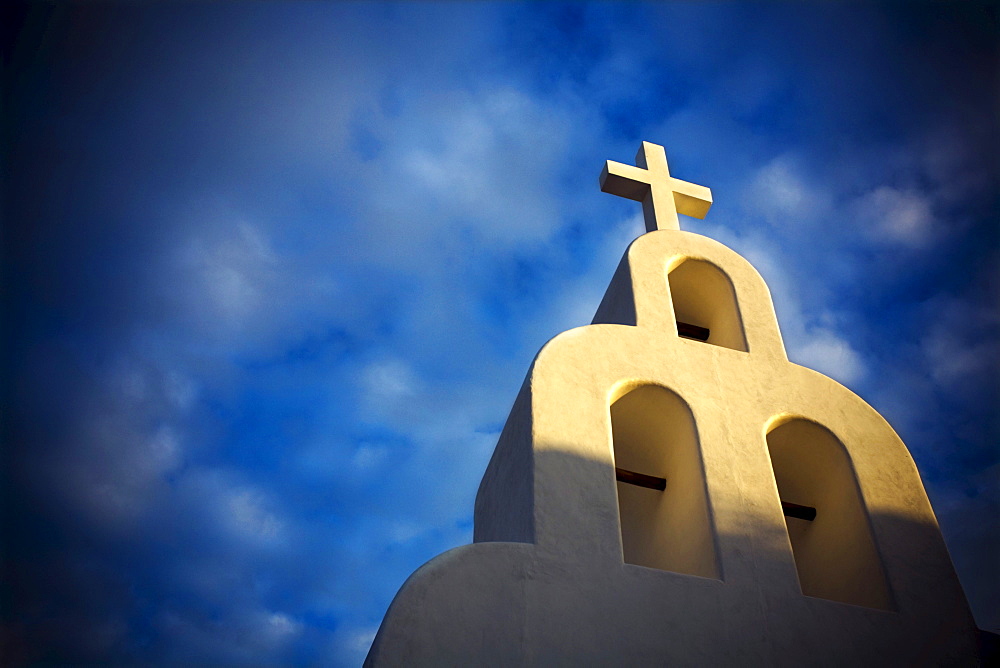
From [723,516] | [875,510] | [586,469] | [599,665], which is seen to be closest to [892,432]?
[875,510]

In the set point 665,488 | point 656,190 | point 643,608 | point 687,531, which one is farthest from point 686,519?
point 656,190

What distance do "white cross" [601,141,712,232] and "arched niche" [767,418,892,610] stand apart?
4.14 meters

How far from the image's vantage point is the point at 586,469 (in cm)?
783

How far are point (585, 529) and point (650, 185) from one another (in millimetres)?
7269

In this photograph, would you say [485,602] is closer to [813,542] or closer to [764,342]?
[813,542]

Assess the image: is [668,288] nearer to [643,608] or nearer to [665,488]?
[665,488]

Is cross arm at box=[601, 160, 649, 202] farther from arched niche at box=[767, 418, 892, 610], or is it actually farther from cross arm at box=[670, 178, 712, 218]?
arched niche at box=[767, 418, 892, 610]

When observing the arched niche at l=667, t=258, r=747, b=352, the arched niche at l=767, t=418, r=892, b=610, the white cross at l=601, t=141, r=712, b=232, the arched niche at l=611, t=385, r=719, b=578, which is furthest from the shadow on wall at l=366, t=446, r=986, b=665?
the white cross at l=601, t=141, r=712, b=232

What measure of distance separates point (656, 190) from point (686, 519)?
241 inches

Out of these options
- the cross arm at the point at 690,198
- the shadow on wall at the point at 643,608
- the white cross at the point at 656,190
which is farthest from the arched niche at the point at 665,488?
the cross arm at the point at 690,198

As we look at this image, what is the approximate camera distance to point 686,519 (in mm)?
8609

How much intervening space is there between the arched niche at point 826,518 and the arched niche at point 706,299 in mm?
1623

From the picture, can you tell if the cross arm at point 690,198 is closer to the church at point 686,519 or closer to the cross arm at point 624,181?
the cross arm at point 624,181

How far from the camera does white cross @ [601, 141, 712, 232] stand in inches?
504
